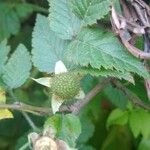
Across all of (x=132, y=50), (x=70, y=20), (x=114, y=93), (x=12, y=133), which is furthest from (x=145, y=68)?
(x=12, y=133)

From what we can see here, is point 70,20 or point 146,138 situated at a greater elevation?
point 70,20

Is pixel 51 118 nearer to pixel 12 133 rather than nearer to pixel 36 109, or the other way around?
pixel 36 109

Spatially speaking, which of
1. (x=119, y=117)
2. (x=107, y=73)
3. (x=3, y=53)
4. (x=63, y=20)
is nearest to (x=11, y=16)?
(x=119, y=117)

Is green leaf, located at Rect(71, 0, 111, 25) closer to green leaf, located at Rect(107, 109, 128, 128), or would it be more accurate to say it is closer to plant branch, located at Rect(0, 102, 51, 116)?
plant branch, located at Rect(0, 102, 51, 116)

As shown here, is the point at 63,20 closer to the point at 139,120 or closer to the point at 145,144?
the point at 139,120

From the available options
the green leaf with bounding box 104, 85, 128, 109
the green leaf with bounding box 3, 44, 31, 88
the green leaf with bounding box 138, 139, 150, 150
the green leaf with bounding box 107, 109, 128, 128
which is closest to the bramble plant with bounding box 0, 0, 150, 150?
the green leaf with bounding box 3, 44, 31, 88

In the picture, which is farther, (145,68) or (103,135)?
(103,135)
